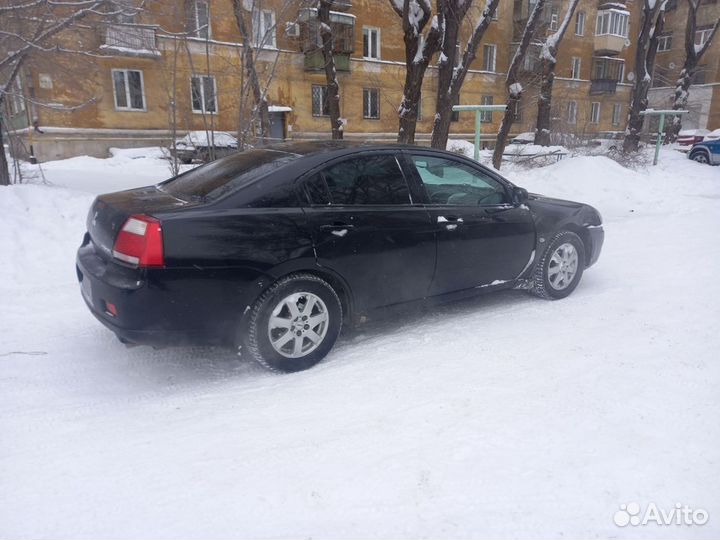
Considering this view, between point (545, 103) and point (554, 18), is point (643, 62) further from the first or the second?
point (554, 18)

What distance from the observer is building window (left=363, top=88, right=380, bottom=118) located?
2767 centimetres

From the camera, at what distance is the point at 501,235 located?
4516 millimetres

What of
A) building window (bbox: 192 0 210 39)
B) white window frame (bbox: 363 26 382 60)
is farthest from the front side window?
white window frame (bbox: 363 26 382 60)

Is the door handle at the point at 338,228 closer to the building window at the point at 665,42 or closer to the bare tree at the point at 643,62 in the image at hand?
the bare tree at the point at 643,62

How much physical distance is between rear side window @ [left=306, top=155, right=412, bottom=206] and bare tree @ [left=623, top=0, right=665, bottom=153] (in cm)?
1858

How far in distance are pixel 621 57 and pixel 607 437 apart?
43794 millimetres

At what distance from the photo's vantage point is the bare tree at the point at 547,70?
17047mm

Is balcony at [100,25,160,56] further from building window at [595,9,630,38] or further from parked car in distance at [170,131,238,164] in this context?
building window at [595,9,630,38]

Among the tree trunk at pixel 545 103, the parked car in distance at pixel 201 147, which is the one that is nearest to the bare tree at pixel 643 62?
the tree trunk at pixel 545 103

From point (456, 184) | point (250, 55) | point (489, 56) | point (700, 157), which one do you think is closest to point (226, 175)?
point (456, 184)

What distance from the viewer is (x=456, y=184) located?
177 inches

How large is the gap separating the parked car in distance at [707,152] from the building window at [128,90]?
2343cm

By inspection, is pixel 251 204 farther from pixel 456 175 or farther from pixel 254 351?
pixel 456 175

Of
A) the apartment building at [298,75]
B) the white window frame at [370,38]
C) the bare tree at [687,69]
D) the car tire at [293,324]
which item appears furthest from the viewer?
Answer: the white window frame at [370,38]
